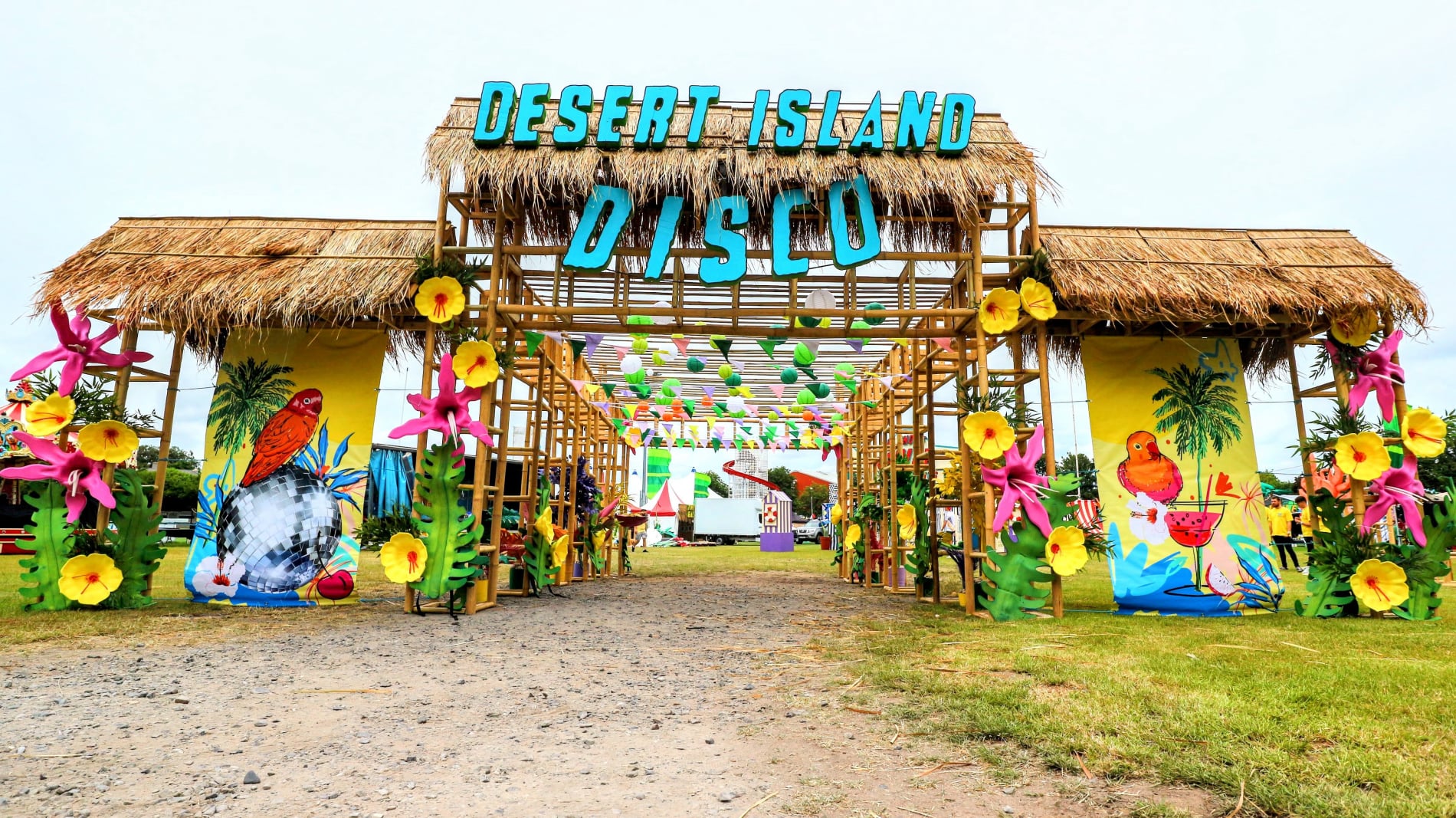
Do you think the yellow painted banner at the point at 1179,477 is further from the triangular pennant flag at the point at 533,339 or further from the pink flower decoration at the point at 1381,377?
the triangular pennant flag at the point at 533,339

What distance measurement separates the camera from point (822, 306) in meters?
7.61

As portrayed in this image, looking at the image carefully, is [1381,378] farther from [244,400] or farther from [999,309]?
[244,400]

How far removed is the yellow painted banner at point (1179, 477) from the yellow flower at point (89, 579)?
27.0 ft

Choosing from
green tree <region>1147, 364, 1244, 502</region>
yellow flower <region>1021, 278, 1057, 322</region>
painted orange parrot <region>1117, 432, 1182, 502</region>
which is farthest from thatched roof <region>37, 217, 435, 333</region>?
green tree <region>1147, 364, 1244, 502</region>

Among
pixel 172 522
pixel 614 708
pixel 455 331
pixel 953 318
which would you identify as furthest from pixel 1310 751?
pixel 172 522

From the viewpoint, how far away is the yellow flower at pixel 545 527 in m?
8.96

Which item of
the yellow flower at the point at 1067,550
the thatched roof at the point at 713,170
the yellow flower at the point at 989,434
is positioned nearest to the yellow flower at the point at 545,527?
the thatched roof at the point at 713,170

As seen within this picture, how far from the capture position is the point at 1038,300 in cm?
680

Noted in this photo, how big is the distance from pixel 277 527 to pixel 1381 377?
371 inches

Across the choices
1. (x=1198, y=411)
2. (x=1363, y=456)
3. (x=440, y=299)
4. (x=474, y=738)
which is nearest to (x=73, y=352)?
(x=440, y=299)

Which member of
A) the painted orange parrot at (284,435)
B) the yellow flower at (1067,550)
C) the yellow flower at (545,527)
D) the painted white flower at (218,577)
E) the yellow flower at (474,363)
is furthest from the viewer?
the yellow flower at (545,527)

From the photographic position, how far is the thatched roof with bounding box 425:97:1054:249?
6.99 meters

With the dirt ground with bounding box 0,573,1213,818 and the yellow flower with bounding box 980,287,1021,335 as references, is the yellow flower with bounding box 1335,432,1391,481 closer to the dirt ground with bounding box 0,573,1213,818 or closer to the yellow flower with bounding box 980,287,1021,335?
the yellow flower with bounding box 980,287,1021,335

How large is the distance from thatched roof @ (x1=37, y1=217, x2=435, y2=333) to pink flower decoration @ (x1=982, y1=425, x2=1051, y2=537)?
515 cm
